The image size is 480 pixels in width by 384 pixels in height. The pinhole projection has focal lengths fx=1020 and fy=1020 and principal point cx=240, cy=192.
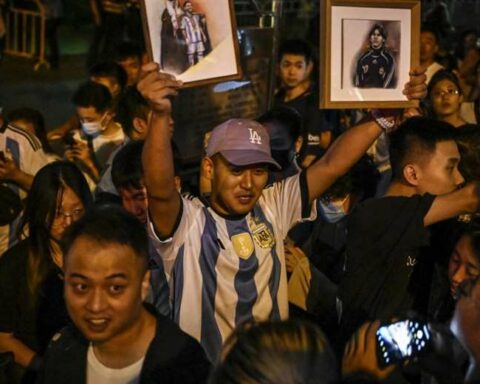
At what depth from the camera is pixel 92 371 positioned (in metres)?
3.23

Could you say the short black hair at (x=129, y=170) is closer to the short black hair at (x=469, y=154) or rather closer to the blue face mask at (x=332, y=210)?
the blue face mask at (x=332, y=210)

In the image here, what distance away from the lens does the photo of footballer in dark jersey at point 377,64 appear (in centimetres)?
461

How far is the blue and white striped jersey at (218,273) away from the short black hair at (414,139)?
878 mm

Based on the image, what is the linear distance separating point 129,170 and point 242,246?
4.20ft

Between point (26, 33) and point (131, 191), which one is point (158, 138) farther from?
point (26, 33)

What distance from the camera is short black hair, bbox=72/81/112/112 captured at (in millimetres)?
7574

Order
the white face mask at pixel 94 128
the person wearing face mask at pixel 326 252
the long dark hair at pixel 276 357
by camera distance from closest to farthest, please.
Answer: the long dark hair at pixel 276 357
the person wearing face mask at pixel 326 252
the white face mask at pixel 94 128

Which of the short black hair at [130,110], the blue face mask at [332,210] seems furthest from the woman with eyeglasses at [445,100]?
the short black hair at [130,110]

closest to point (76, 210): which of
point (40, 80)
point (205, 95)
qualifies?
point (205, 95)

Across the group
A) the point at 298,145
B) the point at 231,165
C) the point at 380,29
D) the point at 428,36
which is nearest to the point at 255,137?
the point at 231,165

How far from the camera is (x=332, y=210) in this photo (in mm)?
5934

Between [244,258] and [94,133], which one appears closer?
[244,258]

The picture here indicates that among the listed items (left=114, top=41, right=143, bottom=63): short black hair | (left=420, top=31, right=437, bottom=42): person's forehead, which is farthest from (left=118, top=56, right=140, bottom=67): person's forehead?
(left=420, top=31, right=437, bottom=42): person's forehead

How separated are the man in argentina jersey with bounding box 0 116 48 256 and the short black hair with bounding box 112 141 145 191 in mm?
902
